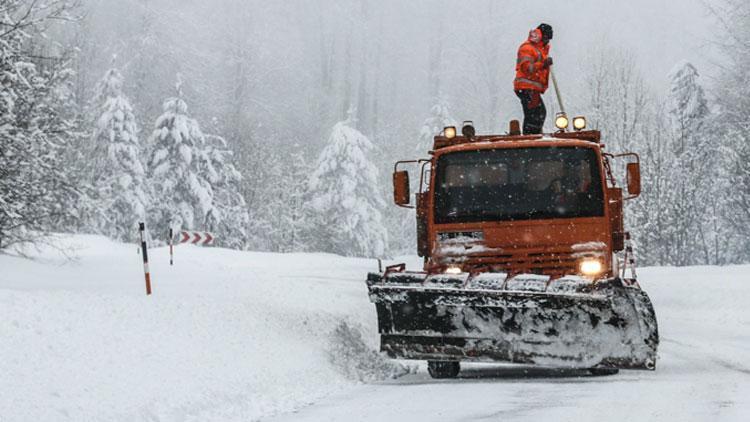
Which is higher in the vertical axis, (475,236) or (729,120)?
(729,120)

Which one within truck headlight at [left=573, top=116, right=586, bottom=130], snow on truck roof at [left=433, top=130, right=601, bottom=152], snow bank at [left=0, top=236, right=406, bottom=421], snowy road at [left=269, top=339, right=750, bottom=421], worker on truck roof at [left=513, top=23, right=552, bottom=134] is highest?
worker on truck roof at [left=513, top=23, right=552, bottom=134]

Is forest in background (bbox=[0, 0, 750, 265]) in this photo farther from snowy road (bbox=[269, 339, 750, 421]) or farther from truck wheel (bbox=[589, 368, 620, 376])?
truck wheel (bbox=[589, 368, 620, 376])

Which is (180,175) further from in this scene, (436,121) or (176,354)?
(176,354)

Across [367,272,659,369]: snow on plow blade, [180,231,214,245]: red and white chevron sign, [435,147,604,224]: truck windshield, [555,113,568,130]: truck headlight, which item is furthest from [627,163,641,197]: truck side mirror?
[180,231,214,245]: red and white chevron sign

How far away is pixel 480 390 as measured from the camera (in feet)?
27.3

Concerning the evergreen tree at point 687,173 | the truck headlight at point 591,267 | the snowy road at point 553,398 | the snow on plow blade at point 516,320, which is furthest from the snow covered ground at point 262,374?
the evergreen tree at point 687,173

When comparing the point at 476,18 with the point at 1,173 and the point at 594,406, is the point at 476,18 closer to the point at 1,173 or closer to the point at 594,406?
the point at 1,173

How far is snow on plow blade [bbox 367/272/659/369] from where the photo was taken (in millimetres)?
8758

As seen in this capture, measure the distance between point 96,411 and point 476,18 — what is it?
294ft

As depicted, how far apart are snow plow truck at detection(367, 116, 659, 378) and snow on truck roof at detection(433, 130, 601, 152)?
2 centimetres

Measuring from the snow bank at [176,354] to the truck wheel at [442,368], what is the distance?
66 cm

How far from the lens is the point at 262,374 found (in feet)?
28.9

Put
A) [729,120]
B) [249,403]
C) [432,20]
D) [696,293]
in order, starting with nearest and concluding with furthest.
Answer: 1. [249,403]
2. [696,293]
3. [729,120]
4. [432,20]

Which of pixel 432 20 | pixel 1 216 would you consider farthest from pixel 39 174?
pixel 432 20
